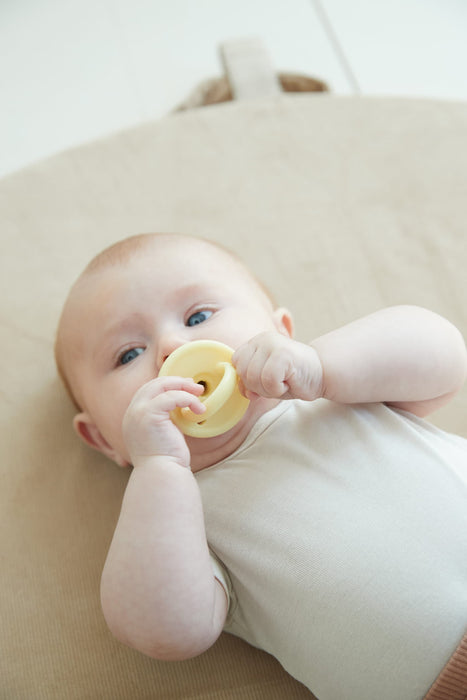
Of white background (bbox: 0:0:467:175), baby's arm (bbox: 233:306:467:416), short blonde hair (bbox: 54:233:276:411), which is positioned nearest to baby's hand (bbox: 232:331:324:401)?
baby's arm (bbox: 233:306:467:416)

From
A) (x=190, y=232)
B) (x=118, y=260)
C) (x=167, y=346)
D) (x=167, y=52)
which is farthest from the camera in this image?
(x=167, y=52)

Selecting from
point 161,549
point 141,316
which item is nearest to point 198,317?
point 141,316

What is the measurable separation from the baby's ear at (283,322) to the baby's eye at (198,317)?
118 millimetres

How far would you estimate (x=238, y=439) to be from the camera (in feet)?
3.06

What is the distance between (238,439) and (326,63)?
1630 millimetres

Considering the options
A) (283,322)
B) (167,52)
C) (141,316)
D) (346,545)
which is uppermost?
(167,52)

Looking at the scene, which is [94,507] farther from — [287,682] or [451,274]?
[451,274]

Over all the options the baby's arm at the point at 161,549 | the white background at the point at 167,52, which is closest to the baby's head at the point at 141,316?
the baby's arm at the point at 161,549

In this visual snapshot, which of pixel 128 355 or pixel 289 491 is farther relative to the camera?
pixel 128 355

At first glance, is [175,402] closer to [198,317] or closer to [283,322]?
[198,317]

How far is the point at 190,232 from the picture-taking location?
51.7 inches

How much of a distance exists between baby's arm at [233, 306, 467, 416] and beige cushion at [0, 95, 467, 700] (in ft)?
0.71

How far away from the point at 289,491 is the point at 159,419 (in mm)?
190

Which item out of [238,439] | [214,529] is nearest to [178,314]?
[238,439]
